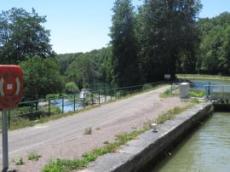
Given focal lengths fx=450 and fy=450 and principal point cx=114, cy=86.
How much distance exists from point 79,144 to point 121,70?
4966 cm

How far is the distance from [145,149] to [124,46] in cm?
4862

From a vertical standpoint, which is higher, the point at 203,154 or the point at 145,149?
the point at 145,149

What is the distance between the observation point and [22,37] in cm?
6316

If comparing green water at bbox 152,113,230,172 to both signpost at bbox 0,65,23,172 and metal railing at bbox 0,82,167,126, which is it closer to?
signpost at bbox 0,65,23,172

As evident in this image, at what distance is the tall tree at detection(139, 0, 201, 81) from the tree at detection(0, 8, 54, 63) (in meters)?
14.8

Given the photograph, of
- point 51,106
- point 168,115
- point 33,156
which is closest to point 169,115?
point 168,115

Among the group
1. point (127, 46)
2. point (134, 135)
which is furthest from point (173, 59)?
point (134, 135)

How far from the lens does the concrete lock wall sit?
10920 mm

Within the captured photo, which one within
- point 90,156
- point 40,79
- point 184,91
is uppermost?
point 40,79

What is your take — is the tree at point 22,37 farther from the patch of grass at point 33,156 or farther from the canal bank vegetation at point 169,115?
the patch of grass at point 33,156

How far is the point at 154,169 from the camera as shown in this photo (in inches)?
546

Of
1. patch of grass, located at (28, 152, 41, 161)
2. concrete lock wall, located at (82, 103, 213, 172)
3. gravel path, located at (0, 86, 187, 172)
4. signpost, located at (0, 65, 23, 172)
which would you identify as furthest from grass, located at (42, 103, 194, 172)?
signpost, located at (0, 65, 23, 172)

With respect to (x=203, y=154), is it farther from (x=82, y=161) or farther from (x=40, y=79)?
(x=40, y=79)

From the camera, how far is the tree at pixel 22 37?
62.7m
